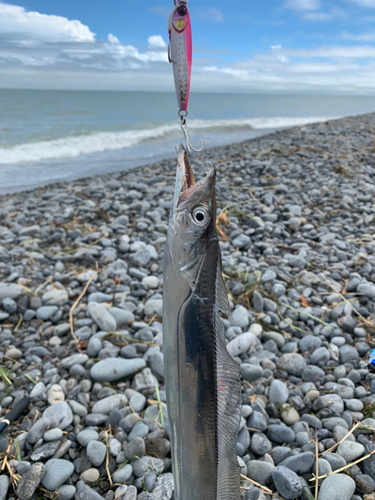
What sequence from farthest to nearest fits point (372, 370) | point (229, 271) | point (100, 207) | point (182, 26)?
point (100, 207) → point (229, 271) → point (372, 370) → point (182, 26)

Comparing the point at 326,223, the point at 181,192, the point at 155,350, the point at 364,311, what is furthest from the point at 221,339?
the point at 326,223

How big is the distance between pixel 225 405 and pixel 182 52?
141cm

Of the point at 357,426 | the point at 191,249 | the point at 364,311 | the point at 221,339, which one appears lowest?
the point at 357,426

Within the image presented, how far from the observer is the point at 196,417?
130cm

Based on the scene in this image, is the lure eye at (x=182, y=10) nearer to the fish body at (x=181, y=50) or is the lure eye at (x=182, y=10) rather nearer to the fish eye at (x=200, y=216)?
the fish body at (x=181, y=50)

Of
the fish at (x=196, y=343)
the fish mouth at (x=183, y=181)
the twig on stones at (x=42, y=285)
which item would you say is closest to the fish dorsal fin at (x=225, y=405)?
the fish at (x=196, y=343)

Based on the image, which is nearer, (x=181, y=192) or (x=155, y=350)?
(x=181, y=192)

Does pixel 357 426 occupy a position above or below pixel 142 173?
below

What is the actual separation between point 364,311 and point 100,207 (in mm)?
4561

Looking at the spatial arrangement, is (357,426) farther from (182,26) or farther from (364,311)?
(182,26)

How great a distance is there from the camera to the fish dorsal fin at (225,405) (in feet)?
4.35

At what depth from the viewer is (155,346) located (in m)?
3.29

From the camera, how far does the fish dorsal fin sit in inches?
52.2

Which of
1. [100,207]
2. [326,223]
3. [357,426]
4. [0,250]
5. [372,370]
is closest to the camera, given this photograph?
[357,426]
